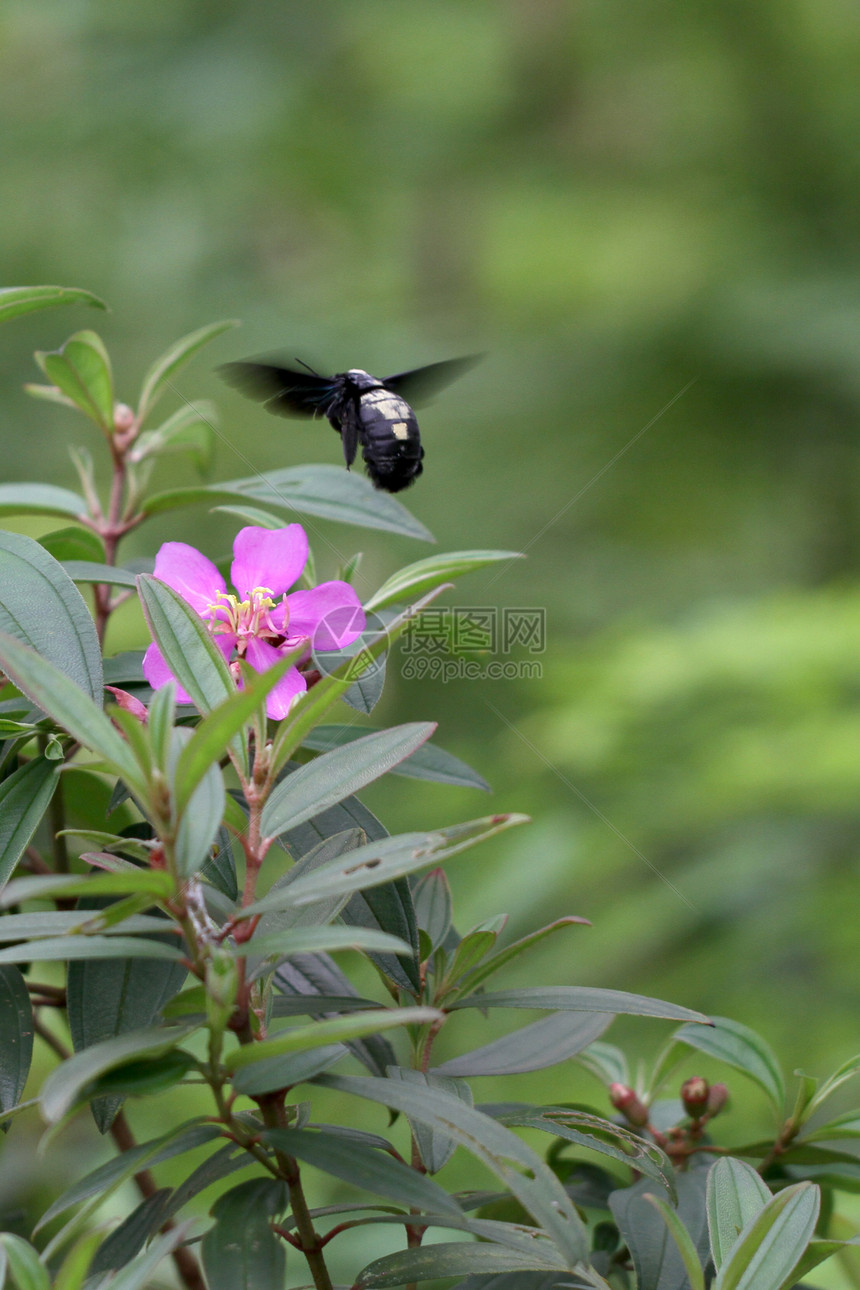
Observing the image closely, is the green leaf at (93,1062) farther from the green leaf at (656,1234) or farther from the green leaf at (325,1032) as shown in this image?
the green leaf at (656,1234)

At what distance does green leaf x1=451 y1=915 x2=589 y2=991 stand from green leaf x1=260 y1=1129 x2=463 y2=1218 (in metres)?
0.11

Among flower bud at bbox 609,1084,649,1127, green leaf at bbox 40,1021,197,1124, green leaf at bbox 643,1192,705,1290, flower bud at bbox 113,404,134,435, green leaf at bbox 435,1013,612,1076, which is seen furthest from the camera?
flower bud at bbox 113,404,134,435

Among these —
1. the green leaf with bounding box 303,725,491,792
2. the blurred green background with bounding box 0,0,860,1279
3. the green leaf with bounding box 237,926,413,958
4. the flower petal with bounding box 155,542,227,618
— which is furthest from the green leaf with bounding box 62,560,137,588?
the blurred green background with bounding box 0,0,860,1279

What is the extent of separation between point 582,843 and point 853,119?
252cm

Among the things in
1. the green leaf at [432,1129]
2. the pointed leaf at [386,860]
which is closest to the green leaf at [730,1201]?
the green leaf at [432,1129]

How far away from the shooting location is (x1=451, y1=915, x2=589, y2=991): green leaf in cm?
47

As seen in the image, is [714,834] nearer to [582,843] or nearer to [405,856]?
[582,843]

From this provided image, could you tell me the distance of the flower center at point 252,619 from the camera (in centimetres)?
56

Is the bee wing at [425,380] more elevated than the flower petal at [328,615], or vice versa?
the bee wing at [425,380]

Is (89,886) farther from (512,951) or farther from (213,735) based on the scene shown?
(512,951)

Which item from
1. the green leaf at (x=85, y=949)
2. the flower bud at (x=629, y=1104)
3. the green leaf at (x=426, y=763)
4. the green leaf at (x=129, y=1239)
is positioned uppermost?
the green leaf at (x=85, y=949)

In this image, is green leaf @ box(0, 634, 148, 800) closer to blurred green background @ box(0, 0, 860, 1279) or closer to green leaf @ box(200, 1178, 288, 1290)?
green leaf @ box(200, 1178, 288, 1290)

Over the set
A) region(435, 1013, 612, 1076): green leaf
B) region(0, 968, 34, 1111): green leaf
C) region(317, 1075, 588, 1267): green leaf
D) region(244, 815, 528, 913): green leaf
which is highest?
region(244, 815, 528, 913): green leaf

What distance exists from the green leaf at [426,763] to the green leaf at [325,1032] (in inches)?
Result: 8.2
